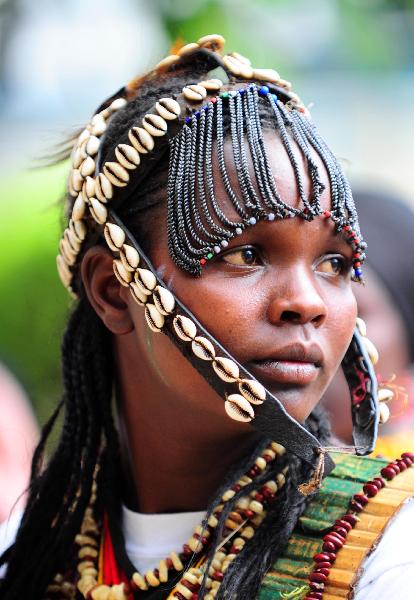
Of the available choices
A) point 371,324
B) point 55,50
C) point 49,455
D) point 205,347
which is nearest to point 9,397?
point 371,324

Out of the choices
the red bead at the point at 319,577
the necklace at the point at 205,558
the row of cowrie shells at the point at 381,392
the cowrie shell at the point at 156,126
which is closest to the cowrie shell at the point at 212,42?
the cowrie shell at the point at 156,126

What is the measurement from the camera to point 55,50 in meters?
9.37

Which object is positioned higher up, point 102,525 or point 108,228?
point 108,228

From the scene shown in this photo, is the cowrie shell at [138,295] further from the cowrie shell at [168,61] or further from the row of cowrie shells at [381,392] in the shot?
the cowrie shell at [168,61]

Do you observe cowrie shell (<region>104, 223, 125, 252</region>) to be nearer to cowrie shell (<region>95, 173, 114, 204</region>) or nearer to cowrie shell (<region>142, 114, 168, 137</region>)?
cowrie shell (<region>95, 173, 114, 204</region>)

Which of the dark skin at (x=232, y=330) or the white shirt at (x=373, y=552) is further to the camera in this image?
the dark skin at (x=232, y=330)

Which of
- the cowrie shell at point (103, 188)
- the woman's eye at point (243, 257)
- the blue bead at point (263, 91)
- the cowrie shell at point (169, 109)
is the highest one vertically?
the blue bead at point (263, 91)

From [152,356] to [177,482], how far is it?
407 millimetres

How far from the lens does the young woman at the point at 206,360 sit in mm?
2359

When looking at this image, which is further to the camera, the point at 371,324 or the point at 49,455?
the point at 371,324

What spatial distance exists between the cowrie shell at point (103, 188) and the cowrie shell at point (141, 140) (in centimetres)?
13

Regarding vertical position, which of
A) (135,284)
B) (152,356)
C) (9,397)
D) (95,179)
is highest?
(95,179)

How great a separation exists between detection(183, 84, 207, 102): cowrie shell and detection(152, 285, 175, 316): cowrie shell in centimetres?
52

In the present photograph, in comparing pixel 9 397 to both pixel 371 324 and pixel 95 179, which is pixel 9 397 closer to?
pixel 371 324
